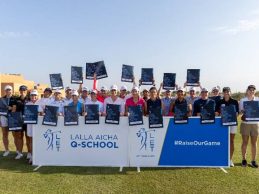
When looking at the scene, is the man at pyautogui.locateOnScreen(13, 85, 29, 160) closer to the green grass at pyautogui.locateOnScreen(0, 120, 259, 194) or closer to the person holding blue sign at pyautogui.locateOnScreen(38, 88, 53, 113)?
the person holding blue sign at pyautogui.locateOnScreen(38, 88, 53, 113)

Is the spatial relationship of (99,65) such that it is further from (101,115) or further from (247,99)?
(247,99)

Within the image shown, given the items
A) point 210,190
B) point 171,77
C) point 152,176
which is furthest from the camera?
point 171,77

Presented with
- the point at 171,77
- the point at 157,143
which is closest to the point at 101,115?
the point at 157,143

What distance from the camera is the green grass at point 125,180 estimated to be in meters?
6.68

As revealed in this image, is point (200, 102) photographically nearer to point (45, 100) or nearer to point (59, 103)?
point (59, 103)

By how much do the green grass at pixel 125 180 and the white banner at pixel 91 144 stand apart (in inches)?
12.0

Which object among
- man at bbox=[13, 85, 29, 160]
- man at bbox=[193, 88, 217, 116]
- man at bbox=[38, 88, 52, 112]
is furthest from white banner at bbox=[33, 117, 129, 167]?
man at bbox=[193, 88, 217, 116]

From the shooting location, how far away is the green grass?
263 inches

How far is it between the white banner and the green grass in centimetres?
30

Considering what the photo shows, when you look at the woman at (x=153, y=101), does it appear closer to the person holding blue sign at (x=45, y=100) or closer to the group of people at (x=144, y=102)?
the group of people at (x=144, y=102)

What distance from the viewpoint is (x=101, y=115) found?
28.3 ft

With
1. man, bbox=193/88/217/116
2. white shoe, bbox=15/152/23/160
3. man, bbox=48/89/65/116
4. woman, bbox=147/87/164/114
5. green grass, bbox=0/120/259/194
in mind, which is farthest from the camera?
white shoe, bbox=15/152/23/160

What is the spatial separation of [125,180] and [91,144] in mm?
1639

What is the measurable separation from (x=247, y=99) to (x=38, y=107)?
5.87 metres
